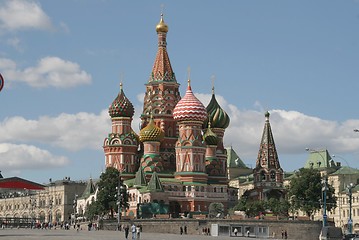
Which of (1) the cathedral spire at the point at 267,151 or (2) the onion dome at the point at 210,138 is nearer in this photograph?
(2) the onion dome at the point at 210,138

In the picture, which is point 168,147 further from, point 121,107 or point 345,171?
point 345,171

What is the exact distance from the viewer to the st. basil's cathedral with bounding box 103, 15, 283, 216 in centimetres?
10988

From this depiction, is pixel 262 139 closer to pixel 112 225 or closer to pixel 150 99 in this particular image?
pixel 150 99

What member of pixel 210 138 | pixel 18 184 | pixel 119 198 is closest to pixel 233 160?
pixel 210 138

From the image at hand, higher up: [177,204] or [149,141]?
[149,141]

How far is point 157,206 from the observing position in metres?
104

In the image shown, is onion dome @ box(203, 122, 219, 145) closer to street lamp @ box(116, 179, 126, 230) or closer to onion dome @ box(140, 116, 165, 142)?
onion dome @ box(140, 116, 165, 142)

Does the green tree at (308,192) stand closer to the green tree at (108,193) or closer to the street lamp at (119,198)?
the street lamp at (119,198)

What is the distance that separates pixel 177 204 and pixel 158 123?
14040 mm

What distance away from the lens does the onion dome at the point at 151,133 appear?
113 meters

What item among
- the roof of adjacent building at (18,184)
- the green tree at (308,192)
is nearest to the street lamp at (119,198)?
the roof of adjacent building at (18,184)

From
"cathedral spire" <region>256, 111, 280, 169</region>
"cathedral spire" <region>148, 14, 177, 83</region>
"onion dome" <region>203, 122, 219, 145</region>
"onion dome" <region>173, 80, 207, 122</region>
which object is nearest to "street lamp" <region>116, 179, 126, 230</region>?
"onion dome" <region>173, 80, 207, 122</region>

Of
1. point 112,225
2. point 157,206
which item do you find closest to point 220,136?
point 157,206

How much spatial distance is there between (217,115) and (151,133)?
15.0 meters
